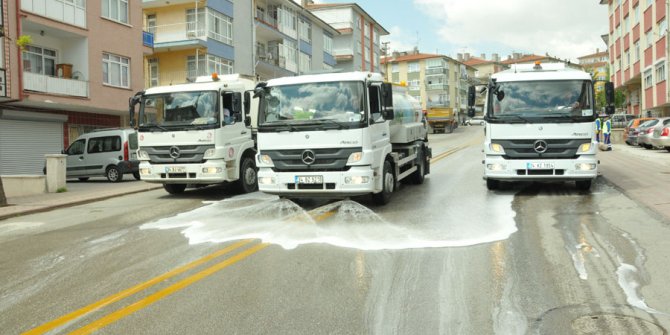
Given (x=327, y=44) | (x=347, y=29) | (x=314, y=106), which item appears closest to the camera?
(x=314, y=106)

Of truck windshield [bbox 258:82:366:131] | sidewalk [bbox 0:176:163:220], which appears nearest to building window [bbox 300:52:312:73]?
sidewalk [bbox 0:176:163:220]

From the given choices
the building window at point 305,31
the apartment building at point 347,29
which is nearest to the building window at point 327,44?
the apartment building at point 347,29

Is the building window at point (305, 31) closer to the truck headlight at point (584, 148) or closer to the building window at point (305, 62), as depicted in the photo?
the building window at point (305, 62)

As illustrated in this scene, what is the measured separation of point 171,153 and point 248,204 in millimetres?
2582

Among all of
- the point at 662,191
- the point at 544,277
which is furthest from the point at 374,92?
the point at 662,191

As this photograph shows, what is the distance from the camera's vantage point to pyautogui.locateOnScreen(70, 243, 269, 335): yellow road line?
4.59 meters

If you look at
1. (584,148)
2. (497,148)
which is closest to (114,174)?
(497,148)

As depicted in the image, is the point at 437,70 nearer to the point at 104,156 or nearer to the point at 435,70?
the point at 435,70

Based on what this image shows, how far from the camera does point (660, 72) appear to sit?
129 ft

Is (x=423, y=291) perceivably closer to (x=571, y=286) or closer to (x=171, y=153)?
(x=571, y=286)

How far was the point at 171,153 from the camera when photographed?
42.4ft

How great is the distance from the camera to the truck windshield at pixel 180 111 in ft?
42.1

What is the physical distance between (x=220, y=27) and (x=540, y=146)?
2969 centimetres

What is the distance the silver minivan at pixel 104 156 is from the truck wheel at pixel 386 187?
12708mm
